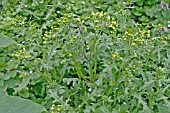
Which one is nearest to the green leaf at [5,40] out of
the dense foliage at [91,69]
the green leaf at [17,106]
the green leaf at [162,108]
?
the green leaf at [17,106]

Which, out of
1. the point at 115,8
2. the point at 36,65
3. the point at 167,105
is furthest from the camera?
the point at 115,8

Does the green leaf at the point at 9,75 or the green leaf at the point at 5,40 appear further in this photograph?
the green leaf at the point at 9,75

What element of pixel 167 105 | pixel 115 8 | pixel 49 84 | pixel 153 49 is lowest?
pixel 167 105

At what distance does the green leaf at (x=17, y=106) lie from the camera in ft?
1.64

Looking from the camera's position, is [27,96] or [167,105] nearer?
[167,105]

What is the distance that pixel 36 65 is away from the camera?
7.07 feet

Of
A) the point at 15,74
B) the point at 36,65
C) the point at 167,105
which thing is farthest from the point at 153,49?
the point at 15,74

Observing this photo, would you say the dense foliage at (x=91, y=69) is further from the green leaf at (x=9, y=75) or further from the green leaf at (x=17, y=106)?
the green leaf at (x=17, y=106)

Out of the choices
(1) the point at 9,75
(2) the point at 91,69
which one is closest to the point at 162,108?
(2) the point at 91,69

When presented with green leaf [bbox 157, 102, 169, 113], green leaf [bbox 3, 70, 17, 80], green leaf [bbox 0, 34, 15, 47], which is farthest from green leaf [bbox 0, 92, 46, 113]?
green leaf [bbox 3, 70, 17, 80]

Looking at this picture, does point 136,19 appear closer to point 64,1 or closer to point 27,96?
point 64,1

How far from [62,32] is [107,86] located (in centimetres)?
→ 45

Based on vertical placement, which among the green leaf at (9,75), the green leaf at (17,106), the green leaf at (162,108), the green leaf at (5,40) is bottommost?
the green leaf at (162,108)

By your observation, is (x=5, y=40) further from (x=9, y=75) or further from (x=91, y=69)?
(x=9, y=75)
